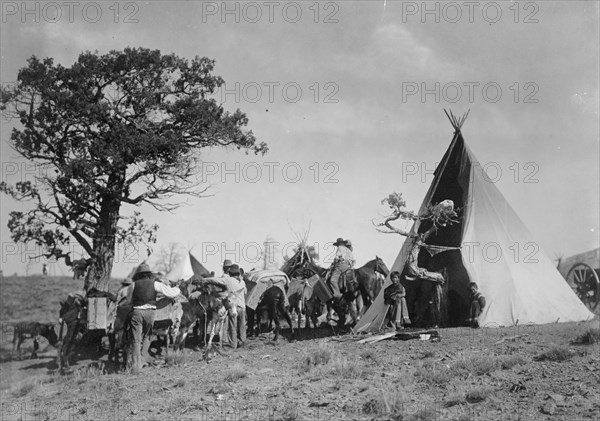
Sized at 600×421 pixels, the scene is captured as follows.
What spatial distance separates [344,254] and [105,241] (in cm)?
698

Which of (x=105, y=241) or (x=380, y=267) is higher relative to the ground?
(x=105, y=241)

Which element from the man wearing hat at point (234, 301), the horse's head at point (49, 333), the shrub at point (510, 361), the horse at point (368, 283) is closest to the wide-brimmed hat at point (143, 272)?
the man wearing hat at point (234, 301)

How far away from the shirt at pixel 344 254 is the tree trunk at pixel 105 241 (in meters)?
6.61

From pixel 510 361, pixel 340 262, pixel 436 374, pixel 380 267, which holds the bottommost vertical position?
pixel 436 374

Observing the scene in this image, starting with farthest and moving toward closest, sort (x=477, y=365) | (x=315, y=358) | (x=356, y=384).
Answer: (x=315, y=358) → (x=477, y=365) → (x=356, y=384)

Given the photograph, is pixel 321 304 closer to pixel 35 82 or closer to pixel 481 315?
pixel 481 315

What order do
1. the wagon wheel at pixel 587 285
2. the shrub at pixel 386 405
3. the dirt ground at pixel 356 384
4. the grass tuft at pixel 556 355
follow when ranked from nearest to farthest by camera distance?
the shrub at pixel 386 405, the dirt ground at pixel 356 384, the grass tuft at pixel 556 355, the wagon wheel at pixel 587 285

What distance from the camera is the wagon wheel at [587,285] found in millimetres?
16500

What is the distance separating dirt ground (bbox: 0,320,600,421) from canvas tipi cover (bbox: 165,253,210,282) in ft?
43.1

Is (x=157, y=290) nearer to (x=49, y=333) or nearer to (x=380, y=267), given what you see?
(x=49, y=333)

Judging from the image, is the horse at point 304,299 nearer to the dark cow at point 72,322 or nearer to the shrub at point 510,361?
the dark cow at point 72,322

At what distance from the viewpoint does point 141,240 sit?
1830 cm

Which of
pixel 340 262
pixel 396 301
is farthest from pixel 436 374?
pixel 340 262

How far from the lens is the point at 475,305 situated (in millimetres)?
13602
